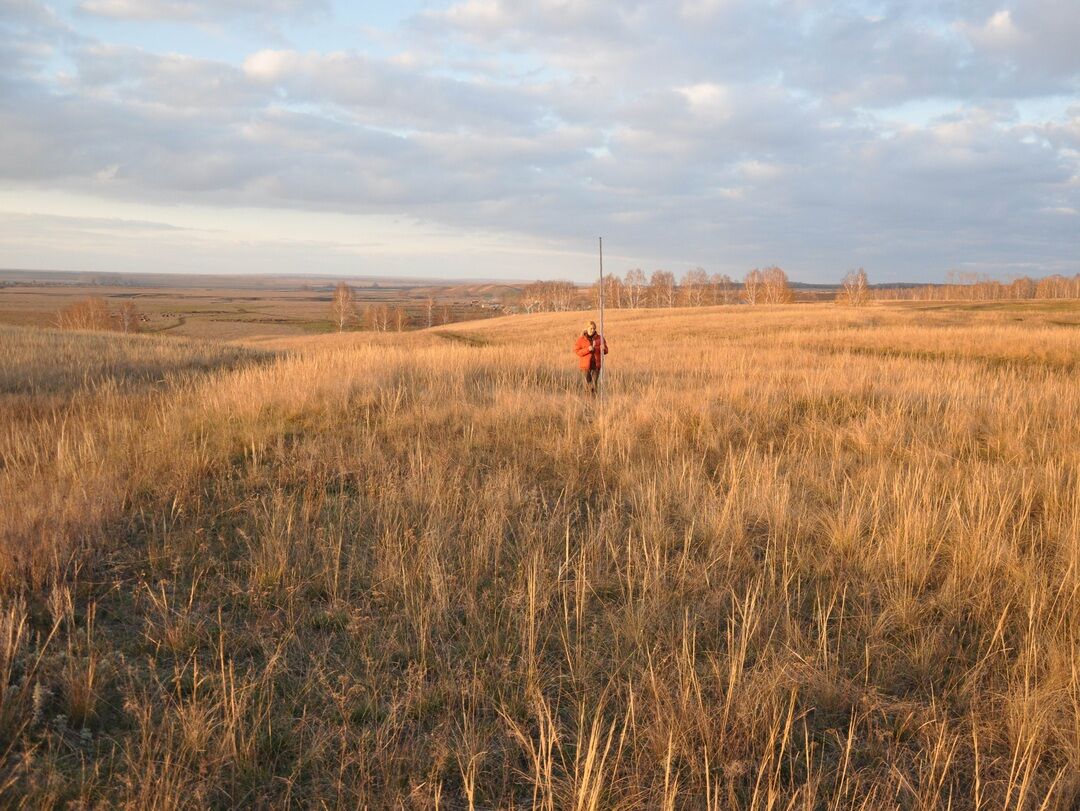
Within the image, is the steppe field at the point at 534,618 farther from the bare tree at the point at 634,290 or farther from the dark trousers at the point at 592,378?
the bare tree at the point at 634,290

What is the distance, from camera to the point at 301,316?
103m

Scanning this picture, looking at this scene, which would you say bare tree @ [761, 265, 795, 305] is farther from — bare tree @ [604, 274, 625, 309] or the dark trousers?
the dark trousers

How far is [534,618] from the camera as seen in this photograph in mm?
3242

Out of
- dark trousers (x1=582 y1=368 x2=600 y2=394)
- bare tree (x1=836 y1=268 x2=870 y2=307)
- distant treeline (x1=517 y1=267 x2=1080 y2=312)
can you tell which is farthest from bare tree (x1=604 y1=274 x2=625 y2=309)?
dark trousers (x1=582 y1=368 x2=600 y2=394)

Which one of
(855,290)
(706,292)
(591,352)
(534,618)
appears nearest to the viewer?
(534,618)

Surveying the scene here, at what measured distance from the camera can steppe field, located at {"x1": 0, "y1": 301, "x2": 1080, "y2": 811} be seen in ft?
7.60

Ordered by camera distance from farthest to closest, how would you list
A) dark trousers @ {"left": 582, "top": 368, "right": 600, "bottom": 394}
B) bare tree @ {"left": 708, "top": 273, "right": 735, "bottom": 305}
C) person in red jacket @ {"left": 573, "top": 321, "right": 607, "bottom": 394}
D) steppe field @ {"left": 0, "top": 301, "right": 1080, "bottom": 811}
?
bare tree @ {"left": 708, "top": 273, "right": 735, "bottom": 305}
dark trousers @ {"left": 582, "top": 368, "right": 600, "bottom": 394}
person in red jacket @ {"left": 573, "top": 321, "right": 607, "bottom": 394}
steppe field @ {"left": 0, "top": 301, "right": 1080, "bottom": 811}

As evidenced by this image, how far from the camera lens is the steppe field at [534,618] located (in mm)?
2316

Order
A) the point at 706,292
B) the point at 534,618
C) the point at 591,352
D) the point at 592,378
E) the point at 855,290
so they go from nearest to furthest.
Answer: the point at 534,618 → the point at 591,352 → the point at 592,378 → the point at 855,290 → the point at 706,292

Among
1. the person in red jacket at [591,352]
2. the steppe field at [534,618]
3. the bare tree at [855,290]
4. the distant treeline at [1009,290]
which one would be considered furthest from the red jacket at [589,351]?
the distant treeline at [1009,290]

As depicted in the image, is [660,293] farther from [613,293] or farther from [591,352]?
[591,352]

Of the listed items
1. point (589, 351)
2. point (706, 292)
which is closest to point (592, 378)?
point (589, 351)

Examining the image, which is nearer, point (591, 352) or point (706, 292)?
point (591, 352)

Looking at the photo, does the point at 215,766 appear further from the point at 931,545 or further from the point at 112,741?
the point at 931,545
